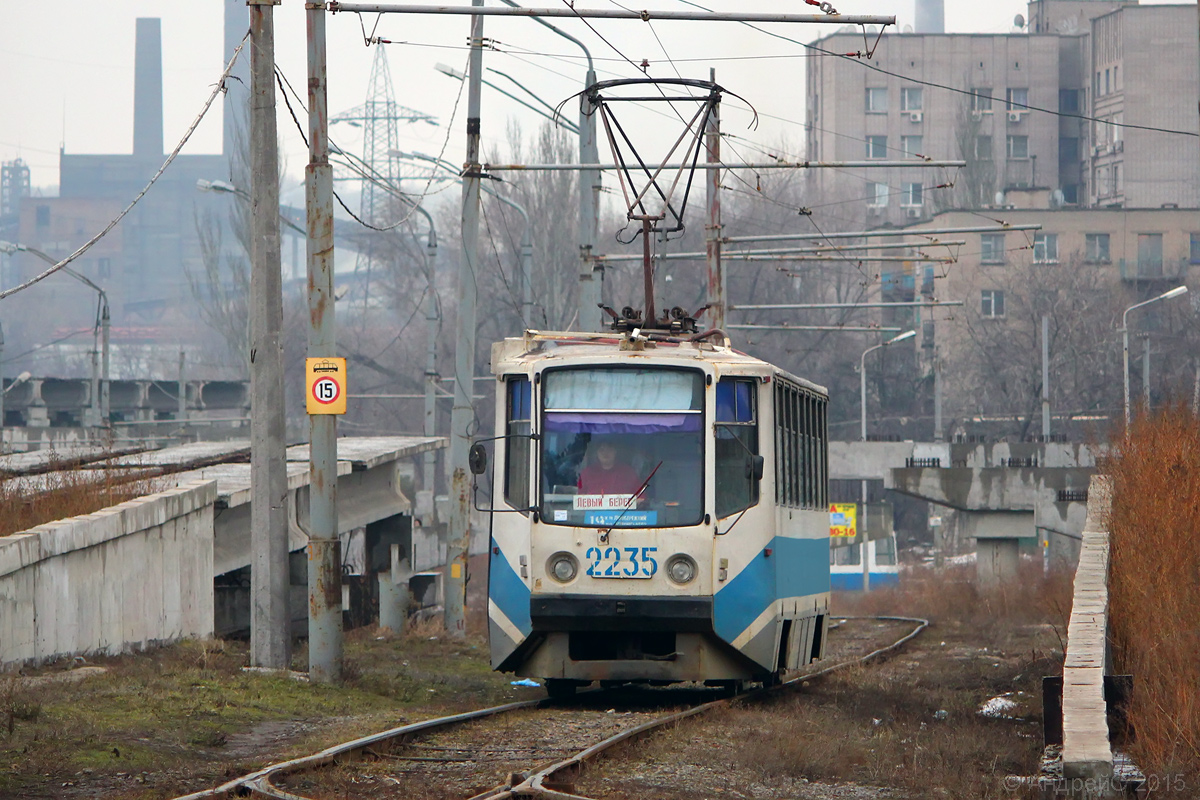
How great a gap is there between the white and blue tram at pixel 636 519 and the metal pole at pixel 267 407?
7.54ft

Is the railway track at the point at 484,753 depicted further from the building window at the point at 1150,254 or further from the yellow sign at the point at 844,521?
the building window at the point at 1150,254

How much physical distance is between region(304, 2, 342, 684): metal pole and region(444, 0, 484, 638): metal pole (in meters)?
6.94

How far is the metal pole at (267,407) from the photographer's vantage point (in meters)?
14.4

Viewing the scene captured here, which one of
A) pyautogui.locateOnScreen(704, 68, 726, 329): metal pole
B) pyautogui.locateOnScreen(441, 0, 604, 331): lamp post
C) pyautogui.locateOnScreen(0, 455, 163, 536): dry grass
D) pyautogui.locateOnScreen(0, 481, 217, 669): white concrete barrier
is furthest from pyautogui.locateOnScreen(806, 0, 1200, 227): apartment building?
pyautogui.locateOnScreen(0, 481, 217, 669): white concrete barrier

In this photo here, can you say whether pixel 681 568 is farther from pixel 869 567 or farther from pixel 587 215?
pixel 869 567

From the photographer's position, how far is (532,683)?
52.6ft

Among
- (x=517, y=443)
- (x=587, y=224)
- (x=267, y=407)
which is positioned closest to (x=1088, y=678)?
(x=517, y=443)

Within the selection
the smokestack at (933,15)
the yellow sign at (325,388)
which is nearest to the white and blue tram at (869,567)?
the yellow sign at (325,388)

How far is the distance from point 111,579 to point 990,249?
2819 inches

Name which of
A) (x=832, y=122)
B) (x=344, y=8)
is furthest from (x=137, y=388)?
(x=344, y=8)

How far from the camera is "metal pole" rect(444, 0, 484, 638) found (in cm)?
2139

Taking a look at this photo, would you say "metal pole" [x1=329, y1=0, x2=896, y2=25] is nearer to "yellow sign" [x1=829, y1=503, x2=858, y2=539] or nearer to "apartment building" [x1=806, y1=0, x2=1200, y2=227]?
"yellow sign" [x1=829, y1=503, x2=858, y2=539]

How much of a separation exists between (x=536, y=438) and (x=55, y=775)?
5143 mm

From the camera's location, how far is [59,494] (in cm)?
1566
